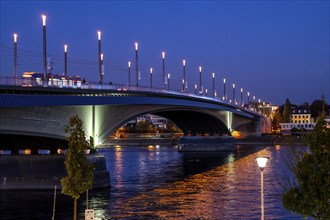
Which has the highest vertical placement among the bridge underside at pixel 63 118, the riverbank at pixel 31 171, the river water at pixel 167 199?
the bridge underside at pixel 63 118

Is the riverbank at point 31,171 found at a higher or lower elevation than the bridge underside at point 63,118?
lower

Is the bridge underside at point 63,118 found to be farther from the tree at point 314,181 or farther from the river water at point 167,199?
the tree at point 314,181

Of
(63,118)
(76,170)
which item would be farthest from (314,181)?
(63,118)

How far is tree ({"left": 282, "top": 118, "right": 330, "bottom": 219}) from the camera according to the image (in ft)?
48.5

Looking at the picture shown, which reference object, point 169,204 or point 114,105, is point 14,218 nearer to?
point 169,204

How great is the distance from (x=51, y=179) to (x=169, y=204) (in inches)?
375

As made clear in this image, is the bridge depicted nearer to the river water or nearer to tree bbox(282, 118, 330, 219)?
the river water

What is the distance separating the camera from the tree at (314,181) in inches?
582

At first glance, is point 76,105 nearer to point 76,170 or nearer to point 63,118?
point 63,118

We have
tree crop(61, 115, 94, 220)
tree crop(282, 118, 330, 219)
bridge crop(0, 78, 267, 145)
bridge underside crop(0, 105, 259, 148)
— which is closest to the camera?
tree crop(282, 118, 330, 219)

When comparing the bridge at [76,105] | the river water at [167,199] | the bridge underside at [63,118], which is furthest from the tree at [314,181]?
the bridge underside at [63,118]

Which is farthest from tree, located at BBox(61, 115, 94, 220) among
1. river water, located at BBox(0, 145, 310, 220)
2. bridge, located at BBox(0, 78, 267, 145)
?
bridge, located at BBox(0, 78, 267, 145)

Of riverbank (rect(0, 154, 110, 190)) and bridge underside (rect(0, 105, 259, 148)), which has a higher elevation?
bridge underside (rect(0, 105, 259, 148))

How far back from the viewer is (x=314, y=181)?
48.6ft
